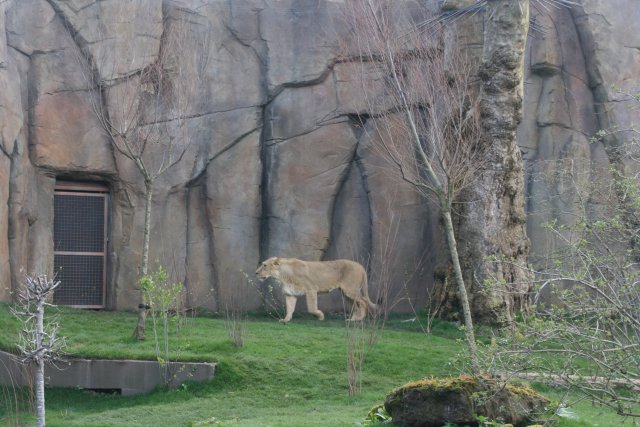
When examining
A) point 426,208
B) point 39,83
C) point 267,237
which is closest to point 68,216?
point 39,83

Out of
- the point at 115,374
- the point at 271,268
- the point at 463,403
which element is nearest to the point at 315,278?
the point at 271,268

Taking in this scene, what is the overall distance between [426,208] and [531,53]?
388cm

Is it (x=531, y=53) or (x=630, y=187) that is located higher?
(x=531, y=53)

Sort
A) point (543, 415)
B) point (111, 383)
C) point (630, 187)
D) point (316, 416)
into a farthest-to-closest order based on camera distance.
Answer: point (111, 383) < point (316, 416) < point (543, 415) < point (630, 187)

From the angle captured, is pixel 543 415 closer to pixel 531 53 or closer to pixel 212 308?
pixel 212 308

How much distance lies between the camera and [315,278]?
18219 millimetres

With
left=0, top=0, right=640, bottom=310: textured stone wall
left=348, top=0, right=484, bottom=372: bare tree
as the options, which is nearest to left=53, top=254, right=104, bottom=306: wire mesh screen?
left=0, top=0, right=640, bottom=310: textured stone wall

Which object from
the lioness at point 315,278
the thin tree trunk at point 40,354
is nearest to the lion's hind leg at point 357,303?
the lioness at point 315,278

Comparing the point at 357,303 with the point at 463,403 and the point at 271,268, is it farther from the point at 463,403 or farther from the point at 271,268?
the point at 463,403

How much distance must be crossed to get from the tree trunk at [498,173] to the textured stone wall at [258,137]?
116 cm

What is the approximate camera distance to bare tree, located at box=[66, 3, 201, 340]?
15.9 metres

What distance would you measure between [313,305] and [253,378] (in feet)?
17.1

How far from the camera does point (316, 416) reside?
11375mm

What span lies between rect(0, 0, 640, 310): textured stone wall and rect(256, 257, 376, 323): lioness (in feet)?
2.34
